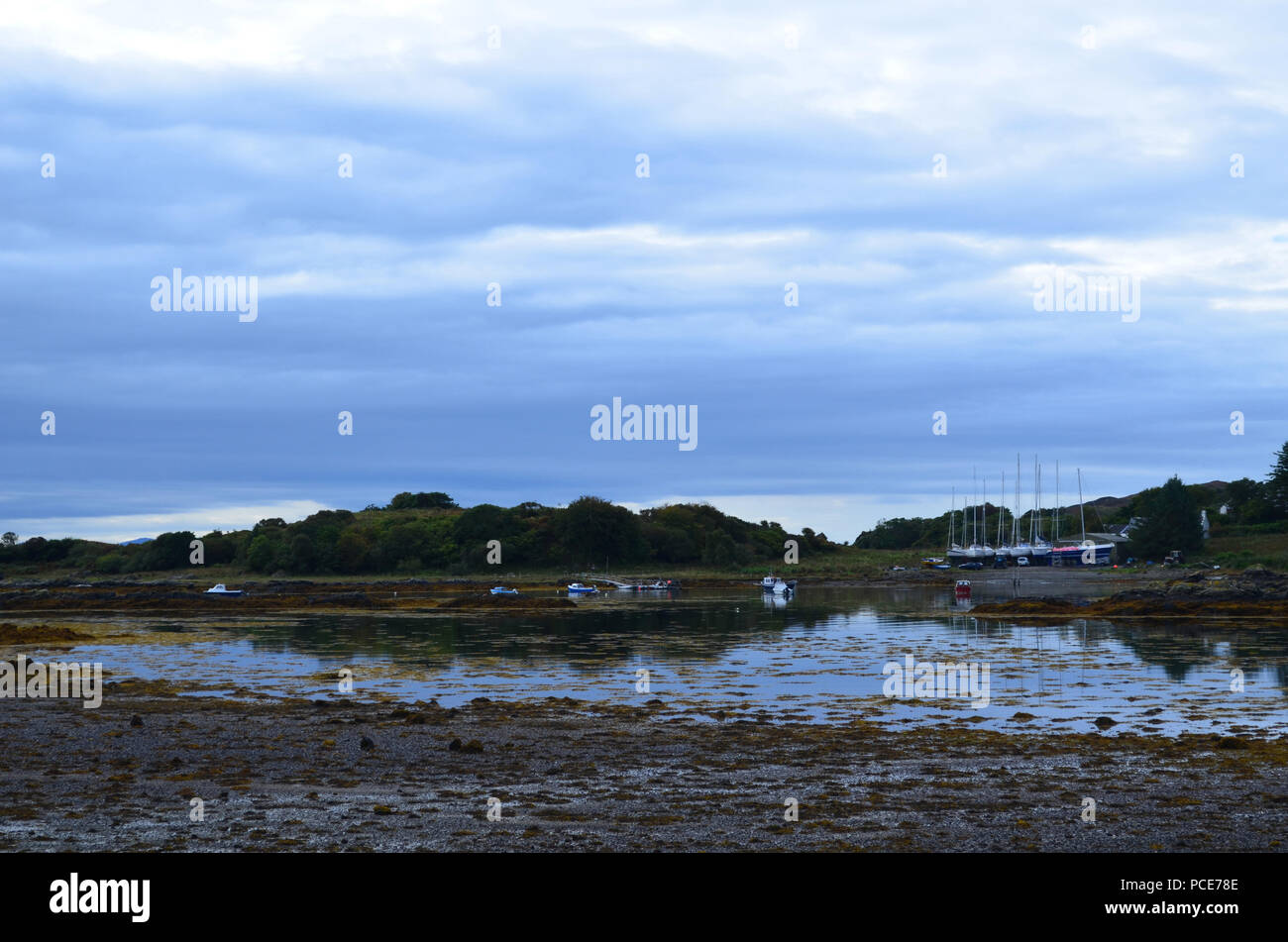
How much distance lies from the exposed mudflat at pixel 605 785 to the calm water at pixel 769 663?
12.5 ft

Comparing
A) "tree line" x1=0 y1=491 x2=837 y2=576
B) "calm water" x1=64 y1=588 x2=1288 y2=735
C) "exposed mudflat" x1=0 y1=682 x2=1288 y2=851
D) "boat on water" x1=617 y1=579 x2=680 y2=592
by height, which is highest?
"tree line" x1=0 y1=491 x2=837 y2=576

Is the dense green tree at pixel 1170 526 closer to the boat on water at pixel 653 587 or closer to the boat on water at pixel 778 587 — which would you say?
the boat on water at pixel 778 587

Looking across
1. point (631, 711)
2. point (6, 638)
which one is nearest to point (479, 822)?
point (631, 711)

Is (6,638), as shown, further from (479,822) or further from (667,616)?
(479,822)

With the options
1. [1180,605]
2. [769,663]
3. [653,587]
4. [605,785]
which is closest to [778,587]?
[653,587]

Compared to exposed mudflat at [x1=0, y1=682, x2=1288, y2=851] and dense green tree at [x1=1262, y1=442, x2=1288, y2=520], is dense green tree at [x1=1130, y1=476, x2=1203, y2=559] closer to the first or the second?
dense green tree at [x1=1262, y1=442, x2=1288, y2=520]

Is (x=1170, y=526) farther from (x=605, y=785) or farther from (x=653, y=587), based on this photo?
(x=605, y=785)

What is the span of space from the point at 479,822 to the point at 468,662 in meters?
28.2

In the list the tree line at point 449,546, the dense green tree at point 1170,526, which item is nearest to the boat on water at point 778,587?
the tree line at point 449,546

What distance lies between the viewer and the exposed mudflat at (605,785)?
1453 cm

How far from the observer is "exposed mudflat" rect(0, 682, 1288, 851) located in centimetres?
1453

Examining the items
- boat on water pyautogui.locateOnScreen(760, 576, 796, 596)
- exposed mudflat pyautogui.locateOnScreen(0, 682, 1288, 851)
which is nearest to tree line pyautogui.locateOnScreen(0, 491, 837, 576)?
boat on water pyautogui.locateOnScreen(760, 576, 796, 596)

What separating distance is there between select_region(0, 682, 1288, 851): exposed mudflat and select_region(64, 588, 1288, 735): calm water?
3.82 meters

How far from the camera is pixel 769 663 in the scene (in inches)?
1671
